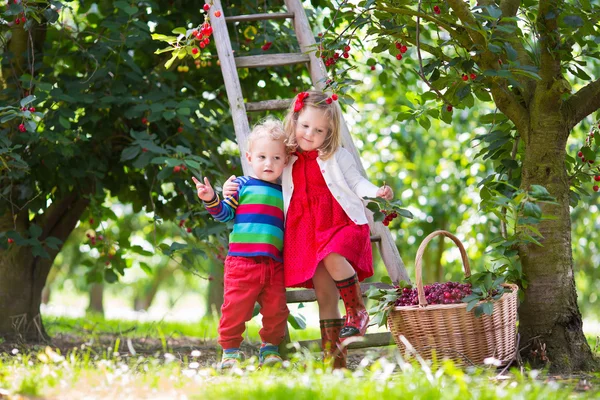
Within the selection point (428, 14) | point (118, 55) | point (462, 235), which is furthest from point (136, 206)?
point (462, 235)

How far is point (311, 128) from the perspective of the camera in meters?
3.26

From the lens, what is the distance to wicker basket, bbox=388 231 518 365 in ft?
9.34

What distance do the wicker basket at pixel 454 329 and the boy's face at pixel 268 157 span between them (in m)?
0.80

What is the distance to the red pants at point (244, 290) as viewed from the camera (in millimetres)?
3217

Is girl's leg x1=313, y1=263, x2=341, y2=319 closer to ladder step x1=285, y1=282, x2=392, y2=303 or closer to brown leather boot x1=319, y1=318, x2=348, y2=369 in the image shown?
brown leather boot x1=319, y1=318, x2=348, y2=369

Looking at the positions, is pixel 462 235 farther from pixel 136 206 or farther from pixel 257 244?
pixel 257 244

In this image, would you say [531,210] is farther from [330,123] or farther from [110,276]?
[110,276]

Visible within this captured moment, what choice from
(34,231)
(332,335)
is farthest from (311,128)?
(34,231)

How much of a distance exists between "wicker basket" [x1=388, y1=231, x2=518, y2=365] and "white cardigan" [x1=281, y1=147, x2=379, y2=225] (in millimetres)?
417

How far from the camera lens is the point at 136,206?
520 centimetres

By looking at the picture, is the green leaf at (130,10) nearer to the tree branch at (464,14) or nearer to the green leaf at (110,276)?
the green leaf at (110,276)

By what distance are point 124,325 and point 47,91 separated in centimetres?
310

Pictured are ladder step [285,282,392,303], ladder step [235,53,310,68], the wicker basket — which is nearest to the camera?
the wicker basket

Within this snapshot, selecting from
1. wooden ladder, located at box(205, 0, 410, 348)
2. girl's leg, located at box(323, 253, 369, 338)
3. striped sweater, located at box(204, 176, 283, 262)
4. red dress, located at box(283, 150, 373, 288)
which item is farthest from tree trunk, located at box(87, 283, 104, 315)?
girl's leg, located at box(323, 253, 369, 338)
